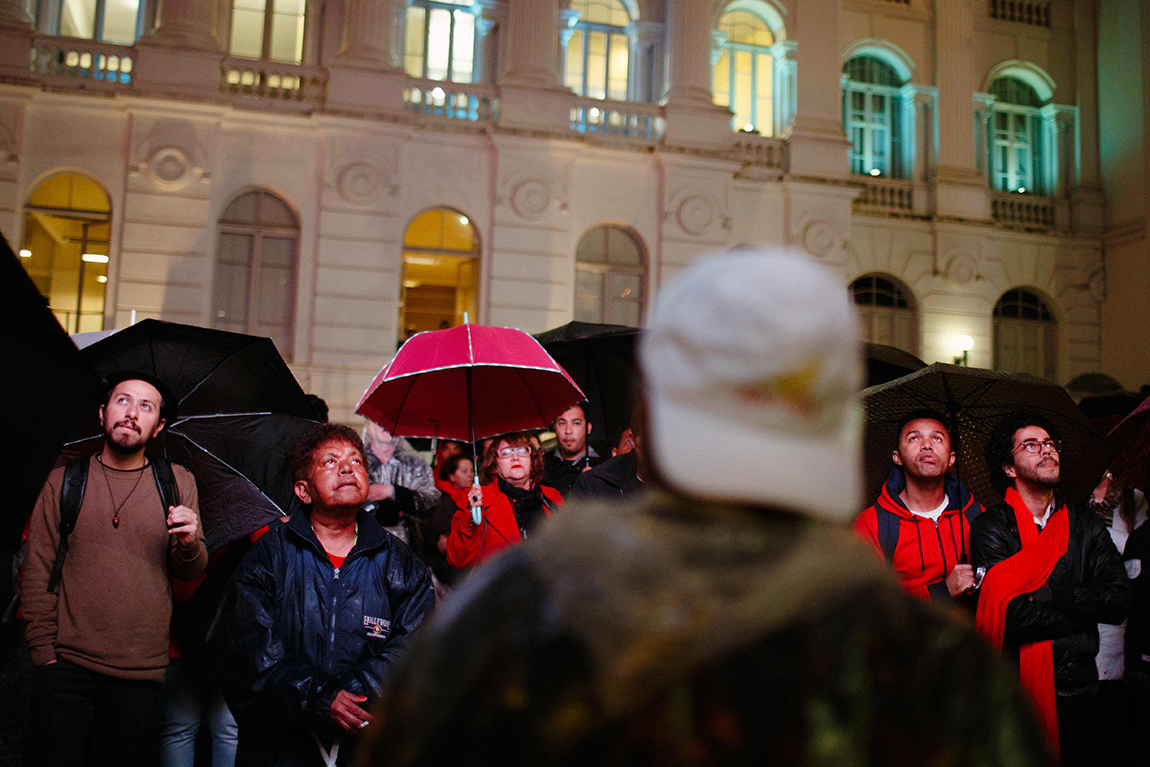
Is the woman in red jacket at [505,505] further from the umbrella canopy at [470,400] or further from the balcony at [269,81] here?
the balcony at [269,81]

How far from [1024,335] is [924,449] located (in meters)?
16.6

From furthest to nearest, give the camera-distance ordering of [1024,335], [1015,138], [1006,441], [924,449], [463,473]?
1. [1015,138]
2. [1024,335]
3. [463,473]
4. [1006,441]
5. [924,449]

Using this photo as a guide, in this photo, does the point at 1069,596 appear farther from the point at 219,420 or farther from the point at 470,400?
the point at 219,420

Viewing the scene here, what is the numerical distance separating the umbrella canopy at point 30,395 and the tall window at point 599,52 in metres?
14.7

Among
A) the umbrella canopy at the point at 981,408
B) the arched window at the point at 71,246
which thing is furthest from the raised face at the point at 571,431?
the arched window at the point at 71,246

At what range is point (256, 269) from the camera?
14.8m

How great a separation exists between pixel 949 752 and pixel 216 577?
4186 mm

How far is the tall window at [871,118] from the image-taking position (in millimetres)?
18750

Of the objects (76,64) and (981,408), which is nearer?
(981,408)

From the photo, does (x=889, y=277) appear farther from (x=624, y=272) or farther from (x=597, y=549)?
(x=597, y=549)

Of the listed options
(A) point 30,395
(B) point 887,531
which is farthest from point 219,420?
(B) point 887,531

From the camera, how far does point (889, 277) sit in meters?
18.3

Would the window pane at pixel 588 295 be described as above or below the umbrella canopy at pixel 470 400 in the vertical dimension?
above

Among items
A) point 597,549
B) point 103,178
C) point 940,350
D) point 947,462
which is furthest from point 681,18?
point 597,549
